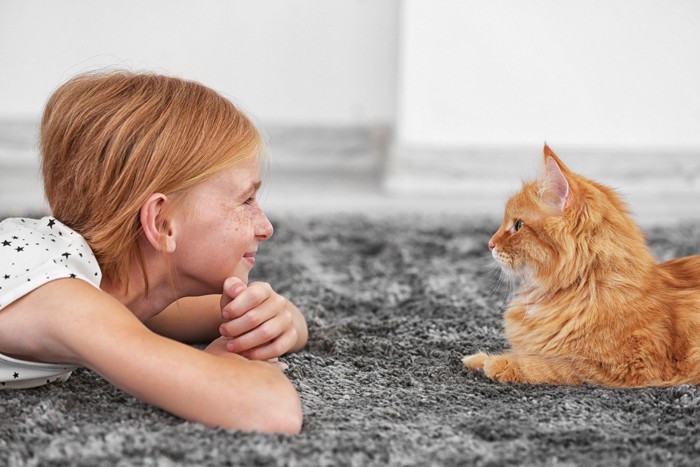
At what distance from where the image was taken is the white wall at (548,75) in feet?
8.72

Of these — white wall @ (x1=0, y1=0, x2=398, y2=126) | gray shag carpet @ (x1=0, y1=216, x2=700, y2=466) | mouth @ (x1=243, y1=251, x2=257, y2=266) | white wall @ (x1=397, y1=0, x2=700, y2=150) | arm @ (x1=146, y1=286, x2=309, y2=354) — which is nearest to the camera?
gray shag carpet @ (x1=0, y1=216, x2=700, y2=466)

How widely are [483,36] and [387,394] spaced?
1.86 m

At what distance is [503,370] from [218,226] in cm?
42

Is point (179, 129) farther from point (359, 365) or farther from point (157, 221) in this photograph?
point (359, 365)

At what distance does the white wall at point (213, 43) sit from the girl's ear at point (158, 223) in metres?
1.87

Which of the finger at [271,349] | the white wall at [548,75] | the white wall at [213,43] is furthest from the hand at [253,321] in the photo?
the white wall at [213,43]

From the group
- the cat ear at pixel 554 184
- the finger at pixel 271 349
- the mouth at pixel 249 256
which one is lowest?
the finger at pixel 271 349

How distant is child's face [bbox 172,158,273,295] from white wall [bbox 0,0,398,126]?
1.84 meters

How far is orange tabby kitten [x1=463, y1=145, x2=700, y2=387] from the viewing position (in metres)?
1.05

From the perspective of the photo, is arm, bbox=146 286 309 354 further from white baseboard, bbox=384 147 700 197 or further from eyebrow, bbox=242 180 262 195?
white baseboard, bbox=384 147 700 197

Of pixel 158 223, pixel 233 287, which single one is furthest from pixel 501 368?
pixel 158 223

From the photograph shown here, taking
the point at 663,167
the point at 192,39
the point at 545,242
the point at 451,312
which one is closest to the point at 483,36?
the point at 663,167

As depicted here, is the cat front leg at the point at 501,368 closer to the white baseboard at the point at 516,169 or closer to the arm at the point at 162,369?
the arm at the point at 162,369

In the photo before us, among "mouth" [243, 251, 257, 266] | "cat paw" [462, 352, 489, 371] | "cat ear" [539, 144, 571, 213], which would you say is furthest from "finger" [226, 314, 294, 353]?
"cat ear" [539, 144, 571, 213]
